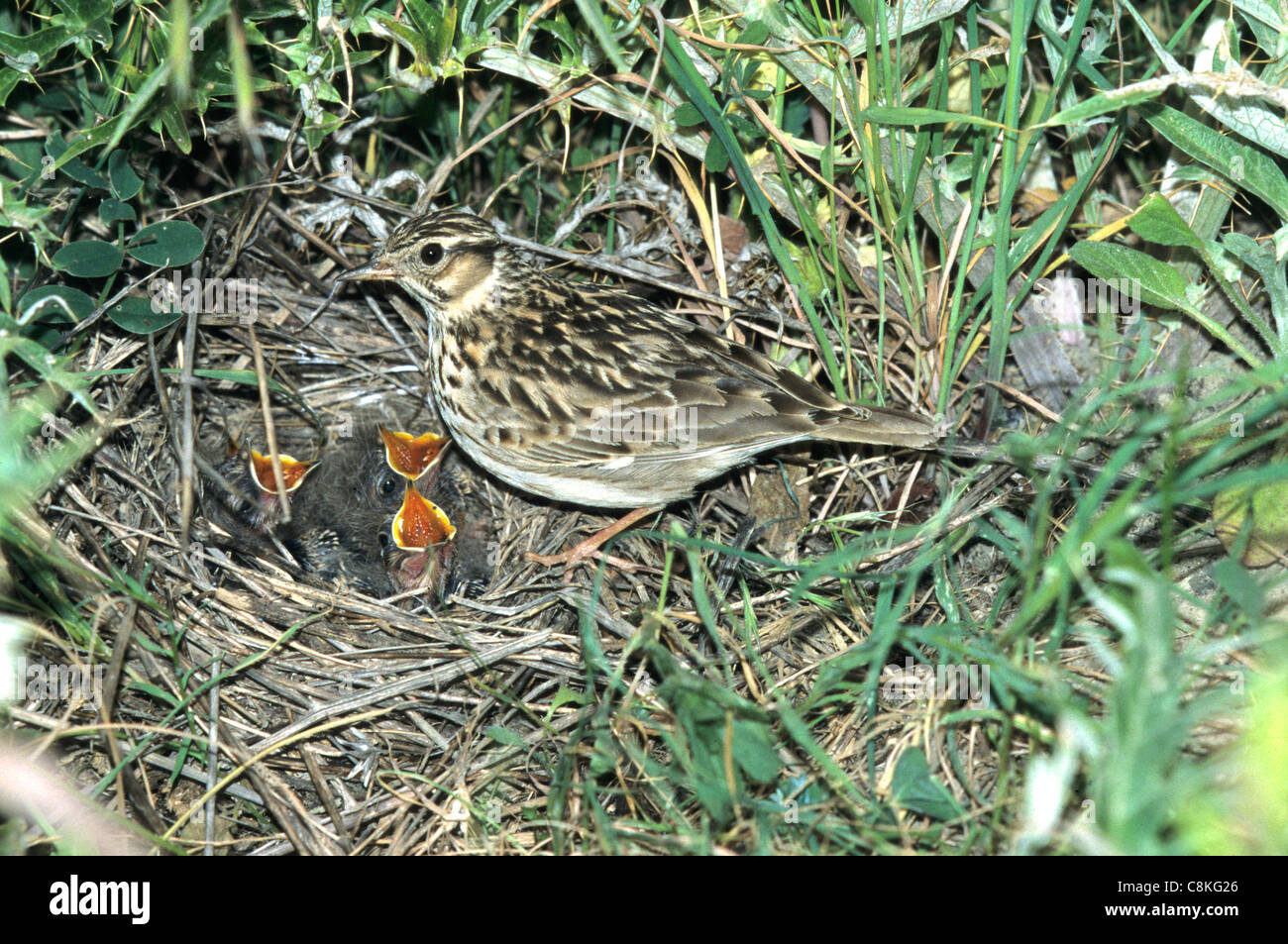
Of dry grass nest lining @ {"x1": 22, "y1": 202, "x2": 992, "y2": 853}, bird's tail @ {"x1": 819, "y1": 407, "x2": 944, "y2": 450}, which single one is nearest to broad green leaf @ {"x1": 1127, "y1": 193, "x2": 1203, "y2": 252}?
bird's tail @ {"x1": 819, "y1": 407, "x2": 944, "y2": 450}

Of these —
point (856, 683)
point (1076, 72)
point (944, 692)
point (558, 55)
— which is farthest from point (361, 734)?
point (1076, 72)

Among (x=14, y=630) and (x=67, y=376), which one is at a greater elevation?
(x=67, y=376)

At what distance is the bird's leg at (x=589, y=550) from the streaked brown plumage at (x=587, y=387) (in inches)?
6.0

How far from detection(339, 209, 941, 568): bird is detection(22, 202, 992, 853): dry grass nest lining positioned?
1.28 feet

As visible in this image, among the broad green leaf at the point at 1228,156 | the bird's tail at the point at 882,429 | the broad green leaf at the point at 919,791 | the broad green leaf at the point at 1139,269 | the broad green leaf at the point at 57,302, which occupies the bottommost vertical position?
the broad green leaf at the point at 919,791

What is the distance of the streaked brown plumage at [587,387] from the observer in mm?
4199

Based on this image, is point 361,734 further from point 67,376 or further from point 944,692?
point 944,692

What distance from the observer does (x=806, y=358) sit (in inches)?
191

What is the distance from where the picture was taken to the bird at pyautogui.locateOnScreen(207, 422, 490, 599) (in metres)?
4.62

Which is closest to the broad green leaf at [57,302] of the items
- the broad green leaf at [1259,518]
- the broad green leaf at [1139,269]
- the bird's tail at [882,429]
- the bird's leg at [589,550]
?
the bird's leg at [589,550]

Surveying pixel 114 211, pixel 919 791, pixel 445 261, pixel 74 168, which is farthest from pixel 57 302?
pixel 919 791

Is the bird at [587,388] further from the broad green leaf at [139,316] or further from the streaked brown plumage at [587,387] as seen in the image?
the broad green leaf at [139,316]
